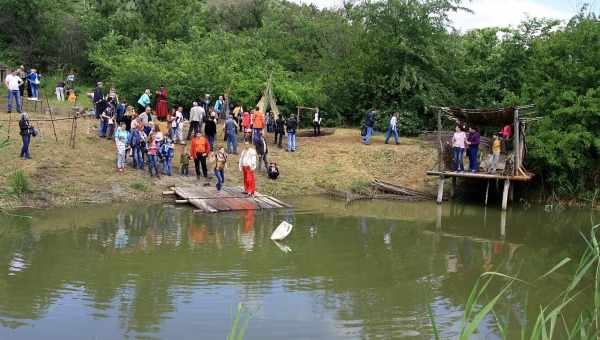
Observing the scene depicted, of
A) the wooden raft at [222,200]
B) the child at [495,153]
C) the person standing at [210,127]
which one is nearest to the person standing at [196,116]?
the person standing at [210,127]

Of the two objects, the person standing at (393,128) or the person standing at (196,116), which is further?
the person standing at (393,128)

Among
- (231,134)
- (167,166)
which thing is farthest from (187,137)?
(167,166)

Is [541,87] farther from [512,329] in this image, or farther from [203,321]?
[203,321]

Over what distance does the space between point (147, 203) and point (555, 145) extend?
11.9 m

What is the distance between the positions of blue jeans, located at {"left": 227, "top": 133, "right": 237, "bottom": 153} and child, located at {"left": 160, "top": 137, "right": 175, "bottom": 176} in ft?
9.70

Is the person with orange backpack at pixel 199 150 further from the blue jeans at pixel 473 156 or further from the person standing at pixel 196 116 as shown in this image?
the blue jeans at pixel 473 156

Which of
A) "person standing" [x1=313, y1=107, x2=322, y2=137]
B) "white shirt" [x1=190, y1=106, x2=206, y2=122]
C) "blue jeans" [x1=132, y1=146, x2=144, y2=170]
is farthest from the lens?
"person standing" [x1=313, y1=107, x2=322, y2=137]

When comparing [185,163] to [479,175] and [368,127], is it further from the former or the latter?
[479,175]

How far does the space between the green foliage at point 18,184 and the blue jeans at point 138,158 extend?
3542mm

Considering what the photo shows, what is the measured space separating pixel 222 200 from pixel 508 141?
987 cm

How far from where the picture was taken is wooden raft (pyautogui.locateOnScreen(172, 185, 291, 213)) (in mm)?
17891

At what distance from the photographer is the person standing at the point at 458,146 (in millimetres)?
21125

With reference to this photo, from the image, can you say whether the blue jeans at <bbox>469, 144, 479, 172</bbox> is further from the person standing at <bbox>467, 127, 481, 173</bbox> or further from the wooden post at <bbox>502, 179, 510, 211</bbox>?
the wooden post at <bbox>502, 179, 510, 211</bbox>

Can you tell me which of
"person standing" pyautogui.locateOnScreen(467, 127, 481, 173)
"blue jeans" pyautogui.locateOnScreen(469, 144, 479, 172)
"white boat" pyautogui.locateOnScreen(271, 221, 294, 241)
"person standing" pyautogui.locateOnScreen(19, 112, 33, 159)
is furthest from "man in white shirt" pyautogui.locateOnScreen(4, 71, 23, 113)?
"blue jeans" pyautogui.locateOnScreen(469, 144, 479, 172)
